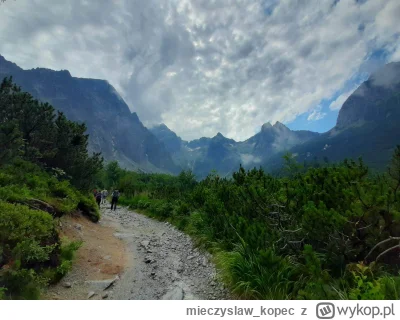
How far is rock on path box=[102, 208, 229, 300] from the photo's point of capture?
6.06 m

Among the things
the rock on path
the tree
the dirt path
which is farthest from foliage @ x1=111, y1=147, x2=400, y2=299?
the dirt path

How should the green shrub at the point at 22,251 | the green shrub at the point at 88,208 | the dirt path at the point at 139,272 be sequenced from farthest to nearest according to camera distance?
the green shrub at the point at 88,208 < the dirt path at the point at 139,272 < the green shrub at the point at 22,251

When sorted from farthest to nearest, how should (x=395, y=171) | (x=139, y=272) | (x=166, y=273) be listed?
(x=139, y=272) → (x=166, y=273) → (x=395, y=171)

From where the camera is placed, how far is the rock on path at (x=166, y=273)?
6.06 metres

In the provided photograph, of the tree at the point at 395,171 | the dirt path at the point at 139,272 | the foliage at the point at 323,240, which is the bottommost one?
the dirt path at the point at 139,272

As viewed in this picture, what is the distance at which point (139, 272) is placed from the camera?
754 cm

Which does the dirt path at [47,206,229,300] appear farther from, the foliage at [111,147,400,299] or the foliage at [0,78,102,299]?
the foliage at [111,147,400,299]

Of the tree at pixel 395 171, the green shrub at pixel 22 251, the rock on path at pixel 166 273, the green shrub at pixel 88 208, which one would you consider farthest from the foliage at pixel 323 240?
the green shrub at pixel 88 208

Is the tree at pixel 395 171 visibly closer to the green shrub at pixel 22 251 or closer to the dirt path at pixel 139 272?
the dirt path at pixel 139 272

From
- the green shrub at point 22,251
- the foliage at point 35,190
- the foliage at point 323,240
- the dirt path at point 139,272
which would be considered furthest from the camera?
the dirt path at point 139,272

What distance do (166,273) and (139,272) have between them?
2.66 feet

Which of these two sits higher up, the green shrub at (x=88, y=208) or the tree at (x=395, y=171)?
the tree at (x=395, y=171)
